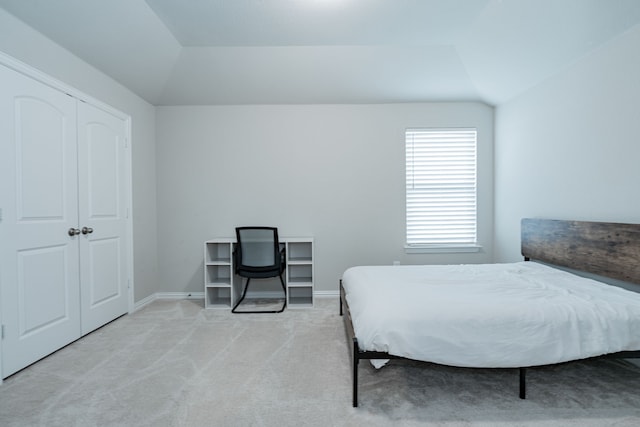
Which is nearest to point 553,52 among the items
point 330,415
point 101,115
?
point 330,415

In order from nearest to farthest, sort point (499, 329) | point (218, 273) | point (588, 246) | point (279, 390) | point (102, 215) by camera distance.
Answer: point (499, 329), point (279, 390), point (588, 246), point (102, 215), point (218, 273)

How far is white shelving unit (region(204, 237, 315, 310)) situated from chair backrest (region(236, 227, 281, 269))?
0.18m

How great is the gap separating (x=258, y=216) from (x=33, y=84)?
2446 millimetres

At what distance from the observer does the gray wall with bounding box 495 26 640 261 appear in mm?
2350

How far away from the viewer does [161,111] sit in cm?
414

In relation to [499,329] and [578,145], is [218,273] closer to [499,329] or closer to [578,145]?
[499,329]

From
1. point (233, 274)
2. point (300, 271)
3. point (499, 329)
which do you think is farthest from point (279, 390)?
point (300, 271)

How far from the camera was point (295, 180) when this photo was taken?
415cm

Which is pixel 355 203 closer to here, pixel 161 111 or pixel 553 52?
pixel 553 52

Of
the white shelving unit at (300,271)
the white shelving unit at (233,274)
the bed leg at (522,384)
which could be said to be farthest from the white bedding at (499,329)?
the white shelving unit at (300,271)

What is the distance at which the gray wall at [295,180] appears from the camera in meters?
4.13

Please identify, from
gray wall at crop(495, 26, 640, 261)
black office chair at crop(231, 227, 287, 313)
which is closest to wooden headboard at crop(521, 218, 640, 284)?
gray wall at crop(495, 26, 640, 261)

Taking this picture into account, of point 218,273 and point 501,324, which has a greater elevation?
point 501,324

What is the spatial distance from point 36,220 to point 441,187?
4.15 metres
